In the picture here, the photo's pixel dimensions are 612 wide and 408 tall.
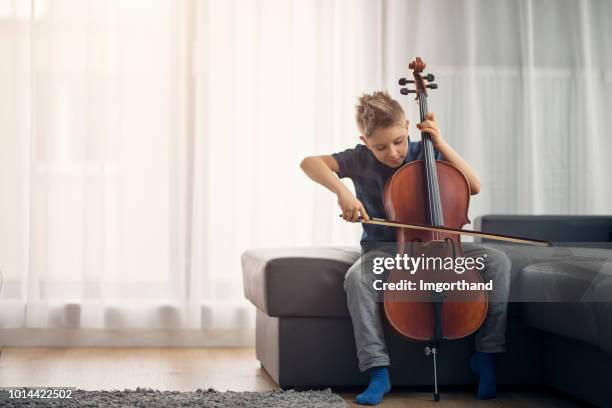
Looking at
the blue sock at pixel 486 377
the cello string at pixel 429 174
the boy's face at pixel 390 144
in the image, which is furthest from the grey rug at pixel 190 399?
the boy's face at pixel 390 144

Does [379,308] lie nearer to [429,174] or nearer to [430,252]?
[430,252]

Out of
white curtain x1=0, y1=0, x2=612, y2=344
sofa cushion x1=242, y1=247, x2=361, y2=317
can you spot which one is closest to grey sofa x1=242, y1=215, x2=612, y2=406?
sofa cushion x1=242, y1=247, x2=361, y2=317

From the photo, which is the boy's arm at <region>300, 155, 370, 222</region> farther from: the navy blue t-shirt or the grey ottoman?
the grey ottoman

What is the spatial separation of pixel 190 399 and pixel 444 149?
976 millimetres

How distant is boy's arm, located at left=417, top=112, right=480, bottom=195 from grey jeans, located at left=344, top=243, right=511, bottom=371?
0.72 feet

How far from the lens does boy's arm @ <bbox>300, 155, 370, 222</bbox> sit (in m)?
2.44

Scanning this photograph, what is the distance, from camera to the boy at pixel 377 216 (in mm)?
2422

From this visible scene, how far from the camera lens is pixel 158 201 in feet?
12.3

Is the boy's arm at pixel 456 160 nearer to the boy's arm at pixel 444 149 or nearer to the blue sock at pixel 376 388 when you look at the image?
the boy's arm at pixel 444 149

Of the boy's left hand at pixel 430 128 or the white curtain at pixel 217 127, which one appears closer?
the boy's left hand at pixel 430 128

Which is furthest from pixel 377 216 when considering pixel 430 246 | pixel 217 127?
pixel 217 127

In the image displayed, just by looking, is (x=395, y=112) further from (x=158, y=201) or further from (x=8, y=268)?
(x=8, y=268)

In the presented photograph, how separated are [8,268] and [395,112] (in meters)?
1.89

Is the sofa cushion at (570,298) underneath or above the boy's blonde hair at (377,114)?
underneath
